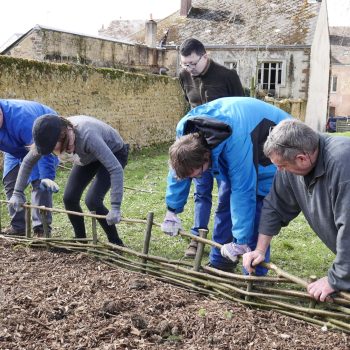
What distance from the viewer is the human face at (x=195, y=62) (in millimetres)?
4406

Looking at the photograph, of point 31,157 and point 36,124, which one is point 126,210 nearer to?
point 31,157

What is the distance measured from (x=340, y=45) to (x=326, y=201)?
39.3m

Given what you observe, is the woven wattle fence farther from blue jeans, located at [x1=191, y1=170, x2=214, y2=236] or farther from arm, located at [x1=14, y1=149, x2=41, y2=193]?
blue jeans, located at [x1=191, y1=170, x2=214, y2=236]

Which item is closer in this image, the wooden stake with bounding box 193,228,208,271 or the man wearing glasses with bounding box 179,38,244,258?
the wooden stake with bounding box 193,228,208,271

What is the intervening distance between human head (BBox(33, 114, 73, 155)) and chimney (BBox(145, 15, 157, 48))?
20.1 m

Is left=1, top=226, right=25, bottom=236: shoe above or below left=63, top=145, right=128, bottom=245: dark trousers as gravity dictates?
below

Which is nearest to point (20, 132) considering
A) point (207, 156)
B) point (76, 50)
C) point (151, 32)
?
point (207, 156)

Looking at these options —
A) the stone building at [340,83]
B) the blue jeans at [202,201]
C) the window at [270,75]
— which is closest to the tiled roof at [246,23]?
the window at [270,75]

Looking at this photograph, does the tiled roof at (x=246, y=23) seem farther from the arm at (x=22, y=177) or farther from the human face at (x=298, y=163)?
the human face at (x=298, y=163)

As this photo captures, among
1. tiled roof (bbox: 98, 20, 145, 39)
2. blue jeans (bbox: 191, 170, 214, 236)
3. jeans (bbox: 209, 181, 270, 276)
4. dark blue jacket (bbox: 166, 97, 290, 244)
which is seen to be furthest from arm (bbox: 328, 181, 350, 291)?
tiled roof (bbox: 98, 20, 145, 39)

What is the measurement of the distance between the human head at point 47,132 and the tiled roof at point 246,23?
20721 millimetres

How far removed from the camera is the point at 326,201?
258cm

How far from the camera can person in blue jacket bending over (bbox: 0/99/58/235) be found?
436cm

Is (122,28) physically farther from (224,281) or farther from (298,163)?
(298,163)
